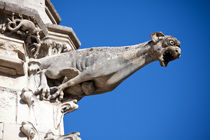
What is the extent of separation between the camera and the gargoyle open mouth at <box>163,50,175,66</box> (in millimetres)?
6031

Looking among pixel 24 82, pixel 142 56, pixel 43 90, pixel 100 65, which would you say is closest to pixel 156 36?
pixel 142 56

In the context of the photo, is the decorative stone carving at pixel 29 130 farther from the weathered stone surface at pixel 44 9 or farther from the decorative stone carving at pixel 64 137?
the weathered stone surface at pixel 44 9

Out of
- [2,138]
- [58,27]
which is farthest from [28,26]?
[2,138]

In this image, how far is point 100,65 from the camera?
5.97 metres

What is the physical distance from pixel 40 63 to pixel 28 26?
0.48 metres

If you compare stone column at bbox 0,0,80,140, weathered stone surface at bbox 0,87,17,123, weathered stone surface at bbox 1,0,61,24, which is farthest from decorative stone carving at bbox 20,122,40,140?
weathered stone surface at bbox 1,0,61,24

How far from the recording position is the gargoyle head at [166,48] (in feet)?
19.7

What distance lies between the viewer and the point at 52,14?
7395 mm

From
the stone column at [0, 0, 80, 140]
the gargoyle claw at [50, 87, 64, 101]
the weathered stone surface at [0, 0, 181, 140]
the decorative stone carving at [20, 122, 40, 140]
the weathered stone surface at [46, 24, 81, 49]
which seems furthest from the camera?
the weathered stone surface at [46, 24, 81, 49]

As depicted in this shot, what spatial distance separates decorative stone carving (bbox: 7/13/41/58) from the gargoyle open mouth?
1462 millimetres

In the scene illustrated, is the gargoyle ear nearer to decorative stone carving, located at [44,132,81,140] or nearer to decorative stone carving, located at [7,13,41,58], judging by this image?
decorative stone carving, located at [7,13,41,58]

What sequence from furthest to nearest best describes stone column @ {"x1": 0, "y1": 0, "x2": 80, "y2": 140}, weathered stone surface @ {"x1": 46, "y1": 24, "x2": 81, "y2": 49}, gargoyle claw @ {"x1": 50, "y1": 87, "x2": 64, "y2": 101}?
1. weathered stone surface @ {"x1": 46, "y1": 24, "x2": 81, "y2": 49}
2. gargoyle claw @ {"x1": 50, "y1": 87, "x2": 64, "y2": 101}
3. stone column @ {"x1": 0, "y1": 0, "x2": 80, "y2": 140}

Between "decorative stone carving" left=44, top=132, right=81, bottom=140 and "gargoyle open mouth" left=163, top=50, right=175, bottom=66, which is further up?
"gargoyle open mouth" left=163, top=50, right=175, bottom=66

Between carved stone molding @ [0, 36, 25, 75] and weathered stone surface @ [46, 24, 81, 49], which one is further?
weathered stone surface @ [46, 24, 81, 49]
